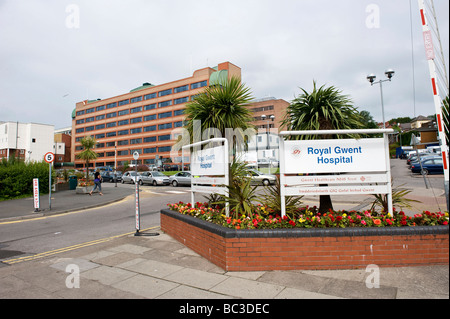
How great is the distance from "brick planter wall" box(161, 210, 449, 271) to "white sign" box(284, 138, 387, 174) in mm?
1121

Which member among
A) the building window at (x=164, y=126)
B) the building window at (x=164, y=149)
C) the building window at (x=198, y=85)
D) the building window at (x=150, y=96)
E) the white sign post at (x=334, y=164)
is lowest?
the white sign post at (x=334, y=164)

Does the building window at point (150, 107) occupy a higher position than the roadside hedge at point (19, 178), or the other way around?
the building window at point (150, 107)

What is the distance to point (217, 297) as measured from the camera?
3.59m

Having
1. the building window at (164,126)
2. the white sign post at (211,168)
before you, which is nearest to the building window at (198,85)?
the building window at (164,126)

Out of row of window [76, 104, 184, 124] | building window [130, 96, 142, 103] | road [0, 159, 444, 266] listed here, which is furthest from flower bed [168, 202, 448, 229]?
building window [130, 96, 142, 103]

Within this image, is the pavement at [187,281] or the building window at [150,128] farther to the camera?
the building window at [150,128]

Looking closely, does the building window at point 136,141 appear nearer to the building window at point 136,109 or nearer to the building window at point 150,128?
the building window at point 150,128

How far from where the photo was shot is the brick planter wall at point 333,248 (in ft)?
14.1

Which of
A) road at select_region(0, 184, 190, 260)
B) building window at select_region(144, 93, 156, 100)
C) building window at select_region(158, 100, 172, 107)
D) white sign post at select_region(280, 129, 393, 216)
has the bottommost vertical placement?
road at select_region(0, 184, 190, 260)

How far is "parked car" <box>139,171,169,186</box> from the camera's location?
29016mm

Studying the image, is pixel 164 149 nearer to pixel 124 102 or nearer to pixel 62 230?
pixel 124 102

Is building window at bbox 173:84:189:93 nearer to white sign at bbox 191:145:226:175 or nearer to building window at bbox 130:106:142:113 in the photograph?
building window at bbox 130:106:142:113

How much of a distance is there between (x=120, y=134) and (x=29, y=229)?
81.4m

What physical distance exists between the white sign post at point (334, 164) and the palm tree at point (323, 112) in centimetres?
46
